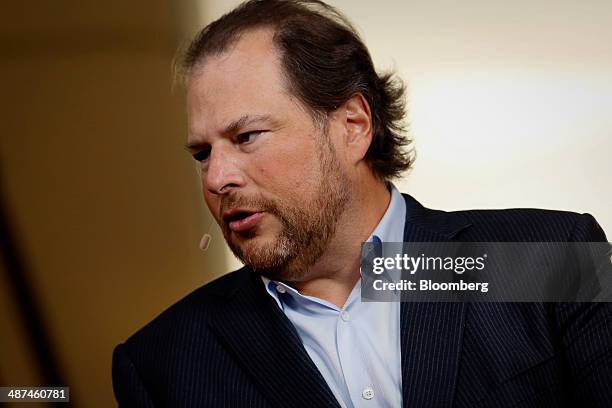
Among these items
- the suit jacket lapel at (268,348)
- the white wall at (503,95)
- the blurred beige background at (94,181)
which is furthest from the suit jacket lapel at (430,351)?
the blurred beige background at (94,181)

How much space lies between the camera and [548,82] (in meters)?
1.94

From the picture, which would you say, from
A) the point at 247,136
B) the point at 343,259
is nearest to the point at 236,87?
the point at 247,136

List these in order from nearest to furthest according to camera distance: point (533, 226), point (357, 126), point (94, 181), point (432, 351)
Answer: point (432, 351), point (533, 226), point (357, 126), point (94, 181)

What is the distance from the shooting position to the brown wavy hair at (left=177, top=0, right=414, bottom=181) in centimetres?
150

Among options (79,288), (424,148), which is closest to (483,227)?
(424,148)

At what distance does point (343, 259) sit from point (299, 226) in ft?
0.39

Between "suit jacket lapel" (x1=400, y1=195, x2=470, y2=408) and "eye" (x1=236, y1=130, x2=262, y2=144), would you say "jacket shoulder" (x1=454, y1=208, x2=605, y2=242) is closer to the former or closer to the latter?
"suit jacket lapel" (x1=400, y1=195, x2=470, y2=408)

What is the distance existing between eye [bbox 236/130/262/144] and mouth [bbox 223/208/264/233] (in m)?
0.11

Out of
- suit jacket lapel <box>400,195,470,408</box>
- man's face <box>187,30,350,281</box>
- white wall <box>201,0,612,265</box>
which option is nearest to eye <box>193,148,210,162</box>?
man's face <box>187,30,350,281</box>

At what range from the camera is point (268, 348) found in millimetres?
1393

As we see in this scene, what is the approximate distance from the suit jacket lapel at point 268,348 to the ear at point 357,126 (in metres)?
0.28

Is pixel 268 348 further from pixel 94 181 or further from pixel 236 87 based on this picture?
pixel 94 181

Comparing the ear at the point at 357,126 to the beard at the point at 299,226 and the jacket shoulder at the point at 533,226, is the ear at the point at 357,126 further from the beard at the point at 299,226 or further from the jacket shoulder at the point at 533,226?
the jacket shoulder at the point at 533,226

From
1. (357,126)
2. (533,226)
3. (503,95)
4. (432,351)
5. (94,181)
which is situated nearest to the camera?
(432,351)
